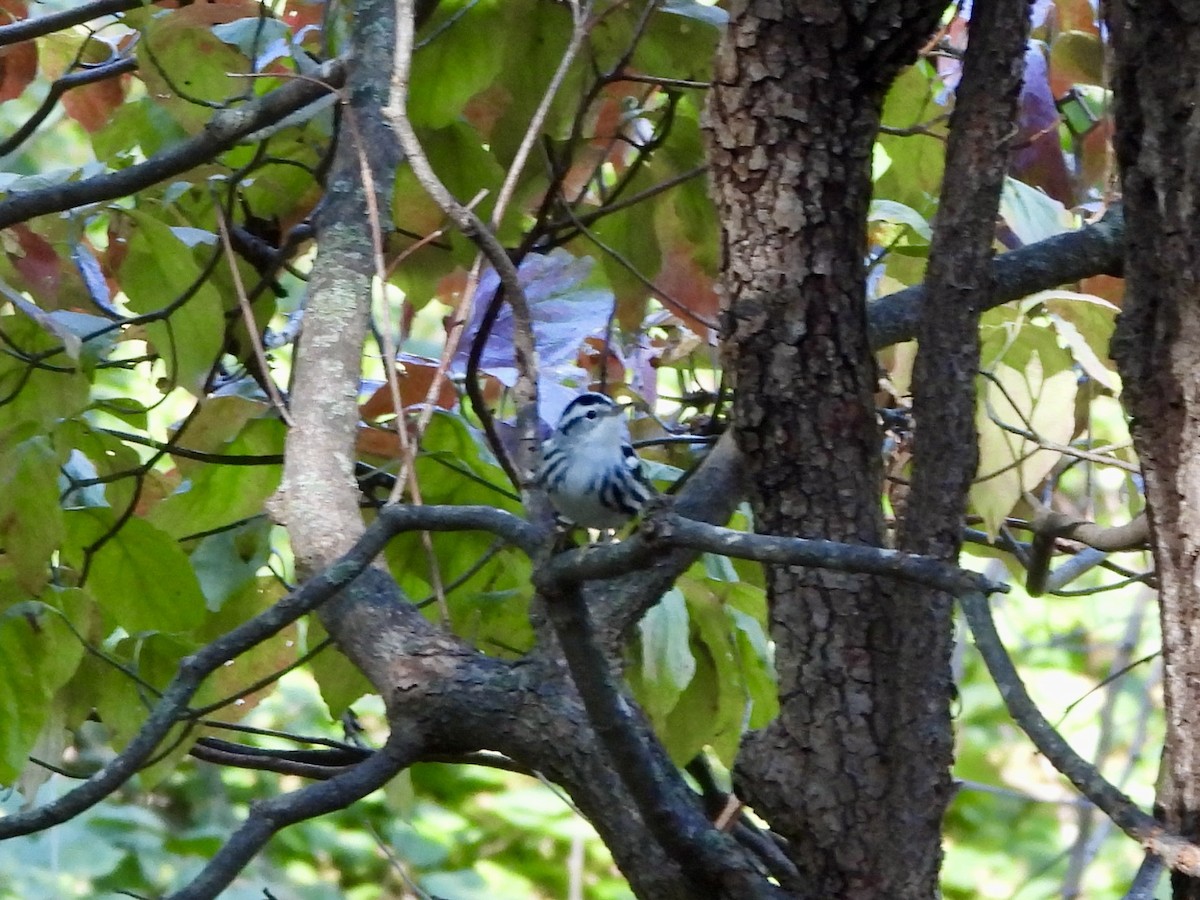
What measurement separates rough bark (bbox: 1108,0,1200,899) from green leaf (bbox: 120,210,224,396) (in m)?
0.97

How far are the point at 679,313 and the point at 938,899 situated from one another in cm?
98

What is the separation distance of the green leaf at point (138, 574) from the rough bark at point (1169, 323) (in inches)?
39.7

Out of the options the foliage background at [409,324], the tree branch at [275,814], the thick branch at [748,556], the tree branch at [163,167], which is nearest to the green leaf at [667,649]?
the foliage background at [409,324]

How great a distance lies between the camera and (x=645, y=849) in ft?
3.91

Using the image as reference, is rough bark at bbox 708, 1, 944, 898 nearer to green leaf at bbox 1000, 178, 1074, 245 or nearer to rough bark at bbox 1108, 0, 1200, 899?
rough bark at bbox 1108, 0, 1200, 899

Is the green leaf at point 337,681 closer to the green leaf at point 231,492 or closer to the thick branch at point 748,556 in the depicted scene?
the green leaf at point 231,492

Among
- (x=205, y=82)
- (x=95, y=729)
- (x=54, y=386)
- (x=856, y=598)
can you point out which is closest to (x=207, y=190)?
(x=205, y=82)

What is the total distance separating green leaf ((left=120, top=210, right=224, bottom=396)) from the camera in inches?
60.5

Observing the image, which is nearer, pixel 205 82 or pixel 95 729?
pixel 205 82

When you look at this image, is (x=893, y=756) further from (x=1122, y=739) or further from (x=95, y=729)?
(x=1122, y=739)

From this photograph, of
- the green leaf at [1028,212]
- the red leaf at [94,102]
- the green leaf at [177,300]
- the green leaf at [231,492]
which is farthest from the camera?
the red leaf at [94,102]

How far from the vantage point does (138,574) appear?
1560 mm

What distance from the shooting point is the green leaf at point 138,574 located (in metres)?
1.54

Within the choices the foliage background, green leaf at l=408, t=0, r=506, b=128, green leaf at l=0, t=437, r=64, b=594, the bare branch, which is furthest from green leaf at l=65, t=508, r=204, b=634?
green leaf at l=408, t=0, r=506, b=128
